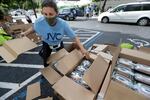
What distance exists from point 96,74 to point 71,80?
1.10 ft

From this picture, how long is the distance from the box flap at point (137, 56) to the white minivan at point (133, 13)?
579 inches

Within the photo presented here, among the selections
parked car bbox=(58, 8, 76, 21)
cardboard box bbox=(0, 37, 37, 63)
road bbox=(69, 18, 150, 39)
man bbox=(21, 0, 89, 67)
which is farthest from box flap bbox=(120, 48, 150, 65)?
parked car bbox=(58, 8, 76, 21)

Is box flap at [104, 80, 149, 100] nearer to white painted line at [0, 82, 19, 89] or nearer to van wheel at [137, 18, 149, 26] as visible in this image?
white painted line at [0, 82, 19, 89]

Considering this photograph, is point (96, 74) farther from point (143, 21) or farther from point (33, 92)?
point (143, 21)

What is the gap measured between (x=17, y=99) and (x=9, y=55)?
143cm

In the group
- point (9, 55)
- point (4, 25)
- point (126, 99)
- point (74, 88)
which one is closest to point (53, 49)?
point (9, 55)

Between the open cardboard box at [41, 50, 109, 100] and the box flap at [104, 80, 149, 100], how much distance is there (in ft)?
0.90

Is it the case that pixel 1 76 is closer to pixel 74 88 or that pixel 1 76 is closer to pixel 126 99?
pixel 74 88

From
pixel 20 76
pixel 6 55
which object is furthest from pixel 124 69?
pixel 20 76

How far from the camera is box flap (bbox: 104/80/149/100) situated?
2.30m

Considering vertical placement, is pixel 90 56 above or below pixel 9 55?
below

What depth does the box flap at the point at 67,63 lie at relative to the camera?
3195mm

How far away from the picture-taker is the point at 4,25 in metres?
7.66

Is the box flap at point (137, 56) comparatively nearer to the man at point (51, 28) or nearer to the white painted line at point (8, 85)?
the man at point (51, 28)
